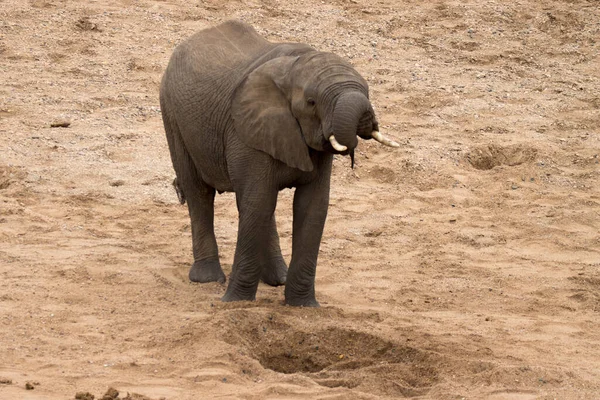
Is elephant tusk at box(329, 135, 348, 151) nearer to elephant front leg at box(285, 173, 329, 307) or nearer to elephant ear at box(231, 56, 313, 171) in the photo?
elephant ear at box(231, 56, 313, 171)

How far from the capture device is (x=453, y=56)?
1341cm

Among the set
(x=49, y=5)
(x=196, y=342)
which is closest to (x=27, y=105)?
(x=49, y=5)

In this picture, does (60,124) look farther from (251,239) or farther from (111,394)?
(111,394)

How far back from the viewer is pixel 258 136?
7.23 metres

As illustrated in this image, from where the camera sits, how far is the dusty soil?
6609 mm

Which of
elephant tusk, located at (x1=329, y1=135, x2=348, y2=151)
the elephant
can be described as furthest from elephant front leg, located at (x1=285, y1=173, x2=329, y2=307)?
elephant tusk, located at (x1=329, y1=135, x2=348, y2=151)

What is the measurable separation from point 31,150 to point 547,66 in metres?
5.82

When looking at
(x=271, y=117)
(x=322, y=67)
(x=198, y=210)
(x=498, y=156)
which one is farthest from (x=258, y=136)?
(x=498, y=156)

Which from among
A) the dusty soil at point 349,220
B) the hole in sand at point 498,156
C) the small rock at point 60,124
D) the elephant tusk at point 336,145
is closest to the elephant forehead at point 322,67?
the elephant tusk at point 336,145

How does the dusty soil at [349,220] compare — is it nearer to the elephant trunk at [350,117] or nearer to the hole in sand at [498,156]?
the hole in sand at [498,156]

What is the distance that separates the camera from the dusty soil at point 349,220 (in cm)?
661

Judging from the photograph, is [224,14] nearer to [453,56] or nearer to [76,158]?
[453,56]

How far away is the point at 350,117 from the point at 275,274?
2.08 metres

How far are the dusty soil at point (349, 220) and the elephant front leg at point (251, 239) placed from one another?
155 millimetres
